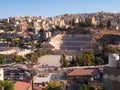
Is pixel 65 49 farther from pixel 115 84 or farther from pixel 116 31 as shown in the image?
pixel 115 84

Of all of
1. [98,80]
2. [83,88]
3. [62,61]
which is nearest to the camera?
[83,88]

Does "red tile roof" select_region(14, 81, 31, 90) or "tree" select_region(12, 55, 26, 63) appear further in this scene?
A: "tree" select_region(12, 55, 26, 63)

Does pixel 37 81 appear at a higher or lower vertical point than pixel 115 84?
lower

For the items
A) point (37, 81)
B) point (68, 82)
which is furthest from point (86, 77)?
point (37, 81)

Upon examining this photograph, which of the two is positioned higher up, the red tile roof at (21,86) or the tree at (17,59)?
the red tile roof at (21,86)

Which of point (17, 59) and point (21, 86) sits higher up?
point (21, 86)

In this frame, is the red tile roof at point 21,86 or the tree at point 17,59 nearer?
the red tile roof at point 21,86

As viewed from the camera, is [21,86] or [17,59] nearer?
[21,86]

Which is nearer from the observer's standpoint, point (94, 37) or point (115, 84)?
point (115, 84)

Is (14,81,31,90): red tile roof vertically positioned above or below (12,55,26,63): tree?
above

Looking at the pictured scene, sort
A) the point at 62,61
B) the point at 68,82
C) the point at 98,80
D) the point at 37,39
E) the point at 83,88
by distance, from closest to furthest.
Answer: the point at 83,88, the point at 98,80, the point at 68,82, the point at 62,61, the point at 37,39
